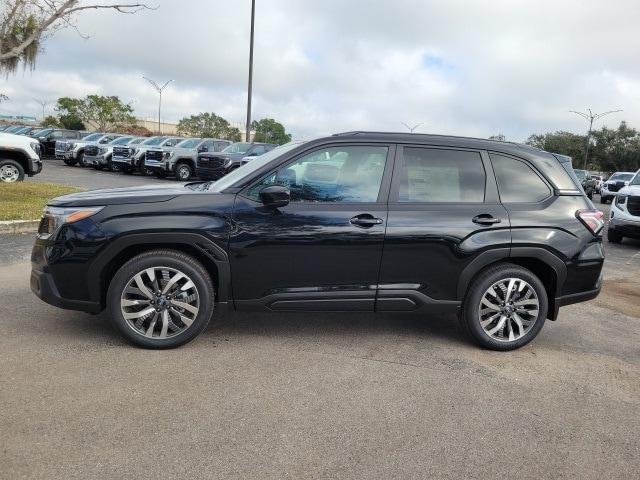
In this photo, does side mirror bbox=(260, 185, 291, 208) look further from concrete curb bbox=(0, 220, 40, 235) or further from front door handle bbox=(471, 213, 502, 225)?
concrete curb bbox=(0, 220, 40, 235)

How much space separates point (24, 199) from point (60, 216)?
8533 mm

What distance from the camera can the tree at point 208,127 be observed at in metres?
86.6

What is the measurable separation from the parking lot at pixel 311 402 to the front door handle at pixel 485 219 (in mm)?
1074

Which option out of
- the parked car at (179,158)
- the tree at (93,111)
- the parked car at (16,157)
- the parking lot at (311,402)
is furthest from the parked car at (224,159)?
the tree at (93,111)

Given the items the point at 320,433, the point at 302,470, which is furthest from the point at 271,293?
the point at 302,470

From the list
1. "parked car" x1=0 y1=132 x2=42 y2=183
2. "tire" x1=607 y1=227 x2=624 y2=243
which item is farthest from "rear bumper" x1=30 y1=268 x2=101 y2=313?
"parked car" x1=0 y1=132 x2=42 y2=183

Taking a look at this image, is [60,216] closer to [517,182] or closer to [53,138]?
[517,182]

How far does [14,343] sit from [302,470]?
106 inches

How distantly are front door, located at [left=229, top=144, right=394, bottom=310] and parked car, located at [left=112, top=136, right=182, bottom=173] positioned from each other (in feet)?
66.8

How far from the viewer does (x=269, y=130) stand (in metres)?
104

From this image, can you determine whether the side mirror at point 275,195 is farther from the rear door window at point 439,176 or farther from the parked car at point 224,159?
the parked car at point 224,159

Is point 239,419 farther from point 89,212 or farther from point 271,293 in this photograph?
point 89,212

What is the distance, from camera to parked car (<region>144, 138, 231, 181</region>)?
22.7 meters

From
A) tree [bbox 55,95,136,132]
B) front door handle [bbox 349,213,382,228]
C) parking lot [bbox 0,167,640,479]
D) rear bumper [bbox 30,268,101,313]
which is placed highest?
tree [bbox 55,95,136,132]
